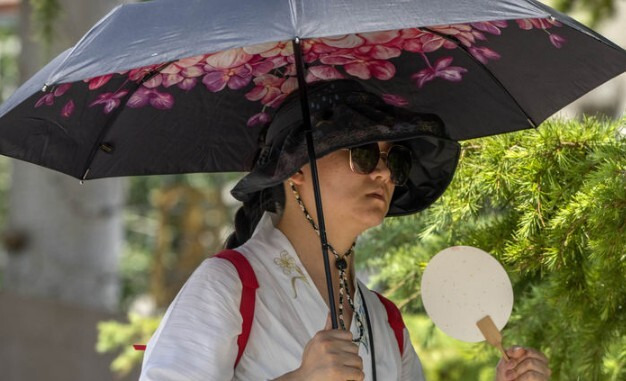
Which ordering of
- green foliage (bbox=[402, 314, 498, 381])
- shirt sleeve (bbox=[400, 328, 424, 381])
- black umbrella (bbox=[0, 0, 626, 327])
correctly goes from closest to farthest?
1. black umbrella (bbox=[0, 0, 626, 327])
2. shirt sleeve (bbox=[400, 328, 424, 381])
3. green foliage (bbox=[402, 314, 498, 381])

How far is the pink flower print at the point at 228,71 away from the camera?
2.57 m

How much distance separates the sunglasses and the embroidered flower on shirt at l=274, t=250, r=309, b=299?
251mm

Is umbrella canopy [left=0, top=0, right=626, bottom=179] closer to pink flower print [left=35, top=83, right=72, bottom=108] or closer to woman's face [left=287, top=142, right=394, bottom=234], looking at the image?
pink flower print [left=35, top=83, right=72, bottom=108]

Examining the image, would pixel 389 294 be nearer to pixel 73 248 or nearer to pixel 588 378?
pixel 588 378

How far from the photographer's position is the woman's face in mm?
2430

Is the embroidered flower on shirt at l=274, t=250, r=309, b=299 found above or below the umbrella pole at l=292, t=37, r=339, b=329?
below

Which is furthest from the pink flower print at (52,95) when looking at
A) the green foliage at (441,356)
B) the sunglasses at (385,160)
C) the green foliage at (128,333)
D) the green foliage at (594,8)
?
the green foliage at (594,8)

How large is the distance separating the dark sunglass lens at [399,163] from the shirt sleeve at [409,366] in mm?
405

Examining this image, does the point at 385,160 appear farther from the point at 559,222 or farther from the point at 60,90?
the point at 60,90

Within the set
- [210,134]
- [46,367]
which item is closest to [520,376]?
[210,134]

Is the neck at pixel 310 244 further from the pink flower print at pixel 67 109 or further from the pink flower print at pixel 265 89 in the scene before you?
the pink flower print at pixel 67 109

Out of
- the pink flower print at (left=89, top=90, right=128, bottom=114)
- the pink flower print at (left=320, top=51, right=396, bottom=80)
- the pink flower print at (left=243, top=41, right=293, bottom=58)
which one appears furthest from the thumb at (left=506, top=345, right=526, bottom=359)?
the pink flower print at (left=89, top=90, right=128, bottom=114)

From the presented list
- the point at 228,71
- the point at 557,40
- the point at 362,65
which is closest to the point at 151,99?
the point at 228,71

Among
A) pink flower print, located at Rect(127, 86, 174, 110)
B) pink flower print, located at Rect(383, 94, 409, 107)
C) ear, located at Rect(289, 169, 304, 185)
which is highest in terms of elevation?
pink flower print, located at Rect(127, 86, 174, 110)
